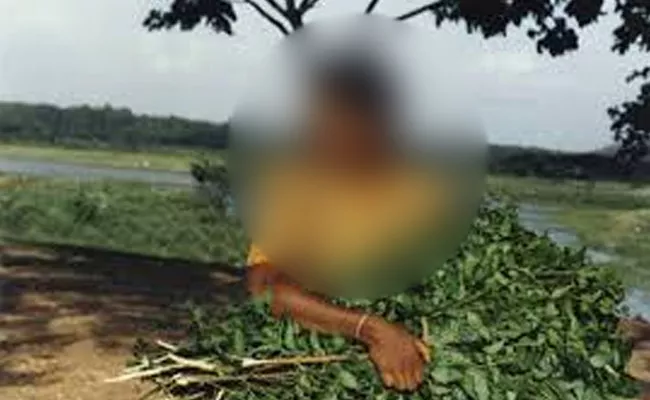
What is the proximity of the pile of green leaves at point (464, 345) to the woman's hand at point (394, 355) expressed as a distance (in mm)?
91

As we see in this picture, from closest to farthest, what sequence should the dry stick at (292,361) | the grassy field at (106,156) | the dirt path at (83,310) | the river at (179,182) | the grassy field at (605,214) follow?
the dry stick at (292,361) → the dirt path at (83,310) → the river at (179,182) → the grassy field at (605,214) → the grassy field at (106,156)

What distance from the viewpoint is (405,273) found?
3.55 m

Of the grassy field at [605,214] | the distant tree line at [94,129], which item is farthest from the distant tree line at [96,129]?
the grassy field at [605,214]

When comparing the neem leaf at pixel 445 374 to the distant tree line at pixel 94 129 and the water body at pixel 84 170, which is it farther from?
the distant tree line at pixel 94 129

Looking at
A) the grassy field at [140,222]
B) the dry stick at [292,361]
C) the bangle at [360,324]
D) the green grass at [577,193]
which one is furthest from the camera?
the green grass at [577,193]

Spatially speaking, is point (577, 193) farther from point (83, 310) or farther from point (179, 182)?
point (83, 310)

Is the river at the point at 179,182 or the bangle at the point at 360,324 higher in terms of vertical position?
the bangle at the point at 360,324

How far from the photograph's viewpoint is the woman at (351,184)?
3330 millimetres

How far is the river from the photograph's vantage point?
100 ft

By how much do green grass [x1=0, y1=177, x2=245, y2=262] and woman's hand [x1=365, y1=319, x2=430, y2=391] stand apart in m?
33.1

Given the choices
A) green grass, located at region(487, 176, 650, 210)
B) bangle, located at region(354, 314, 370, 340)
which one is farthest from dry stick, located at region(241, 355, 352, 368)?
green grass, located at region(487, 176, 650, 210)

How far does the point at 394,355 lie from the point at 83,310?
33.4 ft

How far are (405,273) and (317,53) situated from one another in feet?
1.99

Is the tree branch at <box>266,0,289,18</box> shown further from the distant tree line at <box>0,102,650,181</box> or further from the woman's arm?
the distant tree line at <box>0,102,650,181</box>
